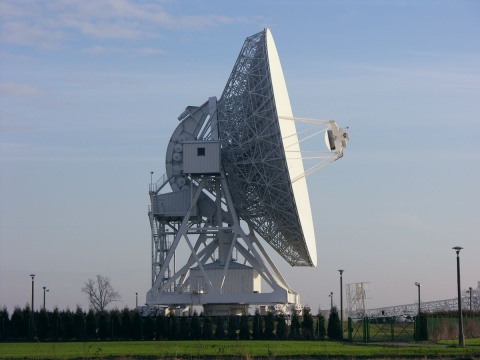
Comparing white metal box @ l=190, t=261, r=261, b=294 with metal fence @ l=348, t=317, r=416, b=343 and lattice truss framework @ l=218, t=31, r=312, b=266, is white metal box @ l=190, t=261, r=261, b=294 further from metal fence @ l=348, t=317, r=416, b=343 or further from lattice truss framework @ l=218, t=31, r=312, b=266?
metal fence @ l=348, t=317, r=416, b=343

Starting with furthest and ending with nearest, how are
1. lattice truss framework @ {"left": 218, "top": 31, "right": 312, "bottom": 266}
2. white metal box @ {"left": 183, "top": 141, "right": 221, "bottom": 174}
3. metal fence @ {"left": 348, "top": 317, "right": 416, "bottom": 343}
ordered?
white metal box @ {"left": 183, "top": 141, "right": 221, "bottom": 174} < metal fence @ {"left": 348, "top": 317, "right": 416, "bottom": 343} < lattice truss framework @ {"left": 218, "top": 31, "right": 312, "bottom": 266}

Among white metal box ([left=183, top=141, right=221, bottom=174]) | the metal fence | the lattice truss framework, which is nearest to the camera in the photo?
the lattice truss framework

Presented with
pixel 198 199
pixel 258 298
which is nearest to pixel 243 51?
pixel 198 199

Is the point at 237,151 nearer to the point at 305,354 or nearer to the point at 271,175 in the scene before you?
the point at 271,175

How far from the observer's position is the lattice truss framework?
62969 mm

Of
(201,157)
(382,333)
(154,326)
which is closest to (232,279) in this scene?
(154,326)

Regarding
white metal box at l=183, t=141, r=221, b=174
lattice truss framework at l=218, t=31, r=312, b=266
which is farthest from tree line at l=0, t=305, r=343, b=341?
white metal box at l=183, t=141, r=221, b=174

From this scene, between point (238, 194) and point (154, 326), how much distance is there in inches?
425

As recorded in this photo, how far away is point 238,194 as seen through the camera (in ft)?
227

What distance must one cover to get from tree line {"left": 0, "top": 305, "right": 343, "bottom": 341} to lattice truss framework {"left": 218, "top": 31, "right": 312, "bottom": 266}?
5.37 m

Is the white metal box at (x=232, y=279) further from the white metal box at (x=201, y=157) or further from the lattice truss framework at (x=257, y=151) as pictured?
the white metal box at (x=201, y=157)

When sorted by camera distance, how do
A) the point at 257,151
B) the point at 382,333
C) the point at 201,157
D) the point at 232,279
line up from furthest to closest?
the point at 232,279 < the point at 382,333 < the point at 201,157 < the point at 257,151

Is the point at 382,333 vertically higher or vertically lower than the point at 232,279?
lower

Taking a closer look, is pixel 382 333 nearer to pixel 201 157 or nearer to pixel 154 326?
pixel 154 326
